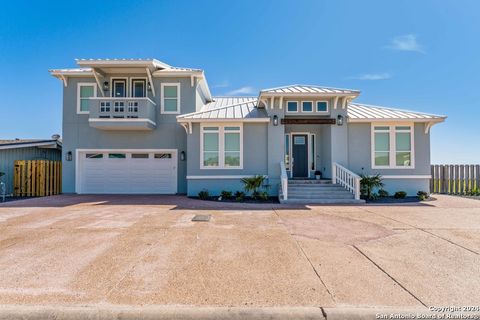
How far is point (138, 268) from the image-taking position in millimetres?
3701

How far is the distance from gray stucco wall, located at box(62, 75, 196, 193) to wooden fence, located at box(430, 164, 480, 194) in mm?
13670

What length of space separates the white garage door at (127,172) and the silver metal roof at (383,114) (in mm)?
9432

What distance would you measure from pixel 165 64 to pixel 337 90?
9.37m

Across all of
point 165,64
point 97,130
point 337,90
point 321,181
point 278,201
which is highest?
point 165,64

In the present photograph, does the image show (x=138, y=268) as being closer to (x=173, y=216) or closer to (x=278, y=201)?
(x=173, y=216)

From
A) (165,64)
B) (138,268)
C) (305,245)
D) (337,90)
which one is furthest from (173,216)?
(165,64)

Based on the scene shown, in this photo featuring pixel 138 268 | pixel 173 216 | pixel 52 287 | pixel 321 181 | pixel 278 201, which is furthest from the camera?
pixel 321 181

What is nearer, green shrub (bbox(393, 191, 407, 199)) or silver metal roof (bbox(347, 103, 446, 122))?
green shrub (bbox(393, 191, 407, 199))

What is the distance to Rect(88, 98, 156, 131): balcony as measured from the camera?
12.4 metres

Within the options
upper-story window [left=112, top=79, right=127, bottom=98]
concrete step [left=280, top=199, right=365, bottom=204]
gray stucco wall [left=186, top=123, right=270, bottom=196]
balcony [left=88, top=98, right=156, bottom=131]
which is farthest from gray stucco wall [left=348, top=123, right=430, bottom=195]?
upper-story window [left=112, top=79, right=127, bottom=98]

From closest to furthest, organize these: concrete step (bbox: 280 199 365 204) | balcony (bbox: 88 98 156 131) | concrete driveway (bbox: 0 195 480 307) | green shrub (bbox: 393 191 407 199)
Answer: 1. concrete driveway (bbox: 0 195 480 307)
2. concrete step (bbox: 280 199 365 204)
3. green shrub (bbox: 393 191 407 199)
4. balcony (bbox: 88 98 156 131)

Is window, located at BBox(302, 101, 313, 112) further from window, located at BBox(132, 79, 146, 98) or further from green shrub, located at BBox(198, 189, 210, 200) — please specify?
window, located at BBox(132, 79, 146, 98)

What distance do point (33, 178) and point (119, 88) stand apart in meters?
6.31

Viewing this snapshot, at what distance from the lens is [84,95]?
1355 centimetres
